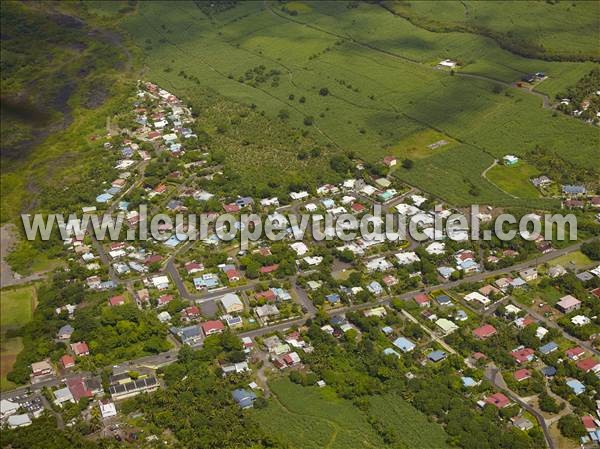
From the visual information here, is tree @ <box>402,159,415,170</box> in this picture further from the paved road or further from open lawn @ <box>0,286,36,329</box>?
open lawn @ <box>0,286,36,329</box>

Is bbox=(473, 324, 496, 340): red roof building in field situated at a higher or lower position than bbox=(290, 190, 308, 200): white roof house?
higher

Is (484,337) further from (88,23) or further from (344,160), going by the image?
(88,23)

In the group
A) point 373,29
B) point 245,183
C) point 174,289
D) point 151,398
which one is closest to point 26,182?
point 245,183

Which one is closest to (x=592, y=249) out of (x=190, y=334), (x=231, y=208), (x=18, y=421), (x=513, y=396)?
(x=513, y=396)

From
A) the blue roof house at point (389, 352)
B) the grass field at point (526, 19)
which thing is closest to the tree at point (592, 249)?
the blue roof house at point (389, 352)

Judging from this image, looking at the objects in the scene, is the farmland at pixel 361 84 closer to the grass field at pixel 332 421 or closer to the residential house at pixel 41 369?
the grass field at pixel 332 421

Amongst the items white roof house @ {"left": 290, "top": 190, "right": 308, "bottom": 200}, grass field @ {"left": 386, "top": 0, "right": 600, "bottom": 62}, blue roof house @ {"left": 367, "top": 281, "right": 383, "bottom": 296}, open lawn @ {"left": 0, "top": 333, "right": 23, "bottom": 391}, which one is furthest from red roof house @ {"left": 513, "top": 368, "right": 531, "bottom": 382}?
grass field @ {"left": 386, "top": 0, "right": 600, "bottom": 62}

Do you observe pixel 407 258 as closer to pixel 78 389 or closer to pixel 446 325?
pixel 446 325
